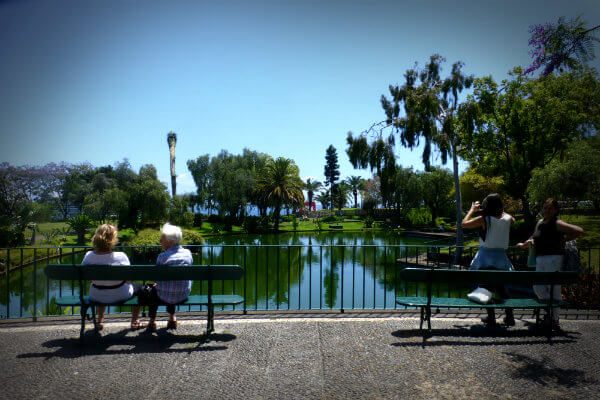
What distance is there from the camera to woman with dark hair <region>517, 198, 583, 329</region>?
156 inches

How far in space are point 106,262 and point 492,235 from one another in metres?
4.34

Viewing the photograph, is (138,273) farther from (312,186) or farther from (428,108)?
(312,186)

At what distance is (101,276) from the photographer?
12.0 ft

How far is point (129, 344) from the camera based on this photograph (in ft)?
12.0

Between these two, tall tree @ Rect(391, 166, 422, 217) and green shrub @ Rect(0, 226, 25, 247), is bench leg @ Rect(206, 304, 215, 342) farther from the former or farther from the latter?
tall tree @ Rect(391, 166, 422, 217)

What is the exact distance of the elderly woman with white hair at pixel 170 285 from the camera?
387cm

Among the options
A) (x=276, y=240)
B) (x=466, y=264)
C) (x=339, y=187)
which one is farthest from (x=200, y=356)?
(x=339, y=187)

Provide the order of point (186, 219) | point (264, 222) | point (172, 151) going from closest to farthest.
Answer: point (186, 219), point (264, 222), point (172, 151)

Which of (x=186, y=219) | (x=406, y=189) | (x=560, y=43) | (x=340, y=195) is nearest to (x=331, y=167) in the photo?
(x=340, y=195)

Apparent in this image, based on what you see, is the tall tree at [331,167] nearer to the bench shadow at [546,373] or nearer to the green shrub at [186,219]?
the green shrub at [186,219]

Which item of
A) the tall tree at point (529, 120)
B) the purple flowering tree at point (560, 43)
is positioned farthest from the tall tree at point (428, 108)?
the purple flowering tree at point (560, 43)

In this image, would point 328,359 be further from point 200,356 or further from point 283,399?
point 200,356

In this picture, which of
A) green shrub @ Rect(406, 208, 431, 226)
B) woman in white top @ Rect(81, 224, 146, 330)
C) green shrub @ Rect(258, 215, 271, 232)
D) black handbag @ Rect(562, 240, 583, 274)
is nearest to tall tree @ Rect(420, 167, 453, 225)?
green shrub @ Rect(406, 208, 431, 226)

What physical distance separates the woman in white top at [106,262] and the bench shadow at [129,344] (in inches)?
10.4
